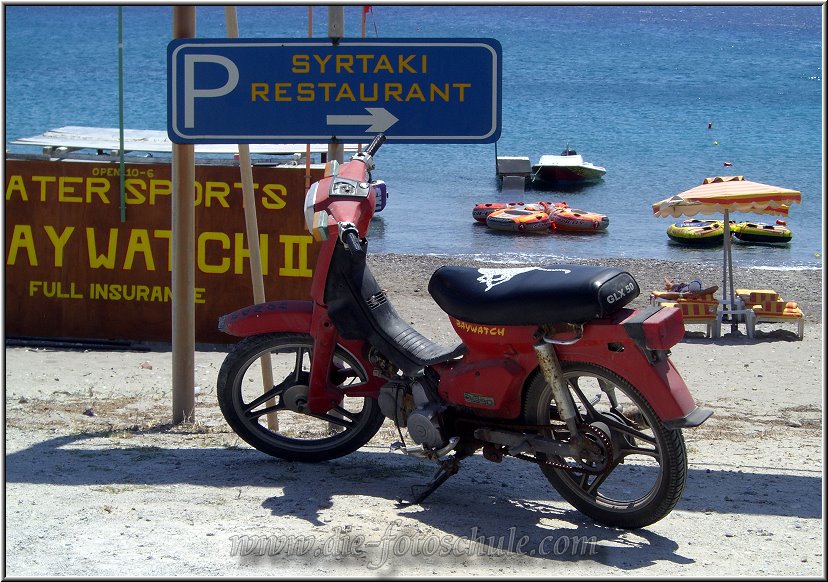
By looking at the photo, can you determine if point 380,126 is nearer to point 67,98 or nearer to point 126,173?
point 126,173

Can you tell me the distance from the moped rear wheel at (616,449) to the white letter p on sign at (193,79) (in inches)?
105

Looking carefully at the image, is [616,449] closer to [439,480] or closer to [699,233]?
[439,480]

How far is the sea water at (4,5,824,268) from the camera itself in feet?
92.2

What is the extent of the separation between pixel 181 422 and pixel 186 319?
0.69 m

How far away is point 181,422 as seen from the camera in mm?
6840

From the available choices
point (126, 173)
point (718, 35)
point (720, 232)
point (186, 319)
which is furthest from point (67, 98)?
point (718, 35)

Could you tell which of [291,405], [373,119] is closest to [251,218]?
[373,119]

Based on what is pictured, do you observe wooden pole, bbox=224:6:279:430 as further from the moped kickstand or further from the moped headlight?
the moped kickstand

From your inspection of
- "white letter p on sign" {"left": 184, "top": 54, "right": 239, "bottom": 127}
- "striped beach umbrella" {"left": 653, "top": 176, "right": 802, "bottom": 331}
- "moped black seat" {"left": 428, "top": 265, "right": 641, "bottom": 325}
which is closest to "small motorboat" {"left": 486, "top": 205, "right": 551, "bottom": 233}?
"striped beach umbrella" {"left": 653, "top": 176, "right": 802, "bottom": 331}

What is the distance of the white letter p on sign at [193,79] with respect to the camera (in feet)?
20.2

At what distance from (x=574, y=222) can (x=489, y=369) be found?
2266cm

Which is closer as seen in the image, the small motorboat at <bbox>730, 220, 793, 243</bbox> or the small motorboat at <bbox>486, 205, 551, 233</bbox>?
the small motorboat at <bbox>730, 220, 793, 243</bbox>

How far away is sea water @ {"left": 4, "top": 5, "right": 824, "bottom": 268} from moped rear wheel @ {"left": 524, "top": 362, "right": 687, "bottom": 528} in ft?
18.4

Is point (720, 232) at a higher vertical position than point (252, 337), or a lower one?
higher
